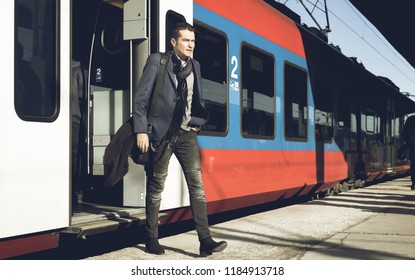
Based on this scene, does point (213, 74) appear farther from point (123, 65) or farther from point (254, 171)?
point (254, 171)

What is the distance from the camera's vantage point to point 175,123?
4.33 m

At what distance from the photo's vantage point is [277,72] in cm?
799

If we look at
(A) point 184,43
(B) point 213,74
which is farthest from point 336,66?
(A) point 184,43

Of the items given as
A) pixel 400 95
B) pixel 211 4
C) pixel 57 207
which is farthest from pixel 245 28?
pixel 400 95

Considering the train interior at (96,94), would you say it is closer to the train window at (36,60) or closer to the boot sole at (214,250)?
the boot sole at (214,250)

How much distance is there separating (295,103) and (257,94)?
1.53m

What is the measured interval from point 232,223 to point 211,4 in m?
2.40

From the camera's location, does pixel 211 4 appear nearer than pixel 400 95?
Yes

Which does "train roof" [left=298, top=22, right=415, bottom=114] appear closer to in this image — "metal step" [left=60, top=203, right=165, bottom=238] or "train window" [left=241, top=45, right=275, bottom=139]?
"train window" [left=241, top=45, right=275, bottom=139]

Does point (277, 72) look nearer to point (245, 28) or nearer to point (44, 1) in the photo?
point (245, 28)

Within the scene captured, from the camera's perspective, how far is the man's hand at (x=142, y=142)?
417 cm

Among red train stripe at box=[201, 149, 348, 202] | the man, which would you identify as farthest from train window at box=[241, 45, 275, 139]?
the man

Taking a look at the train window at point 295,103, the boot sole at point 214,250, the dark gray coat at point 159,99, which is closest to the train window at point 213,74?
the dark gray coat at point 159,99

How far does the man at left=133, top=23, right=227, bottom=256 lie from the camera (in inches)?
168
